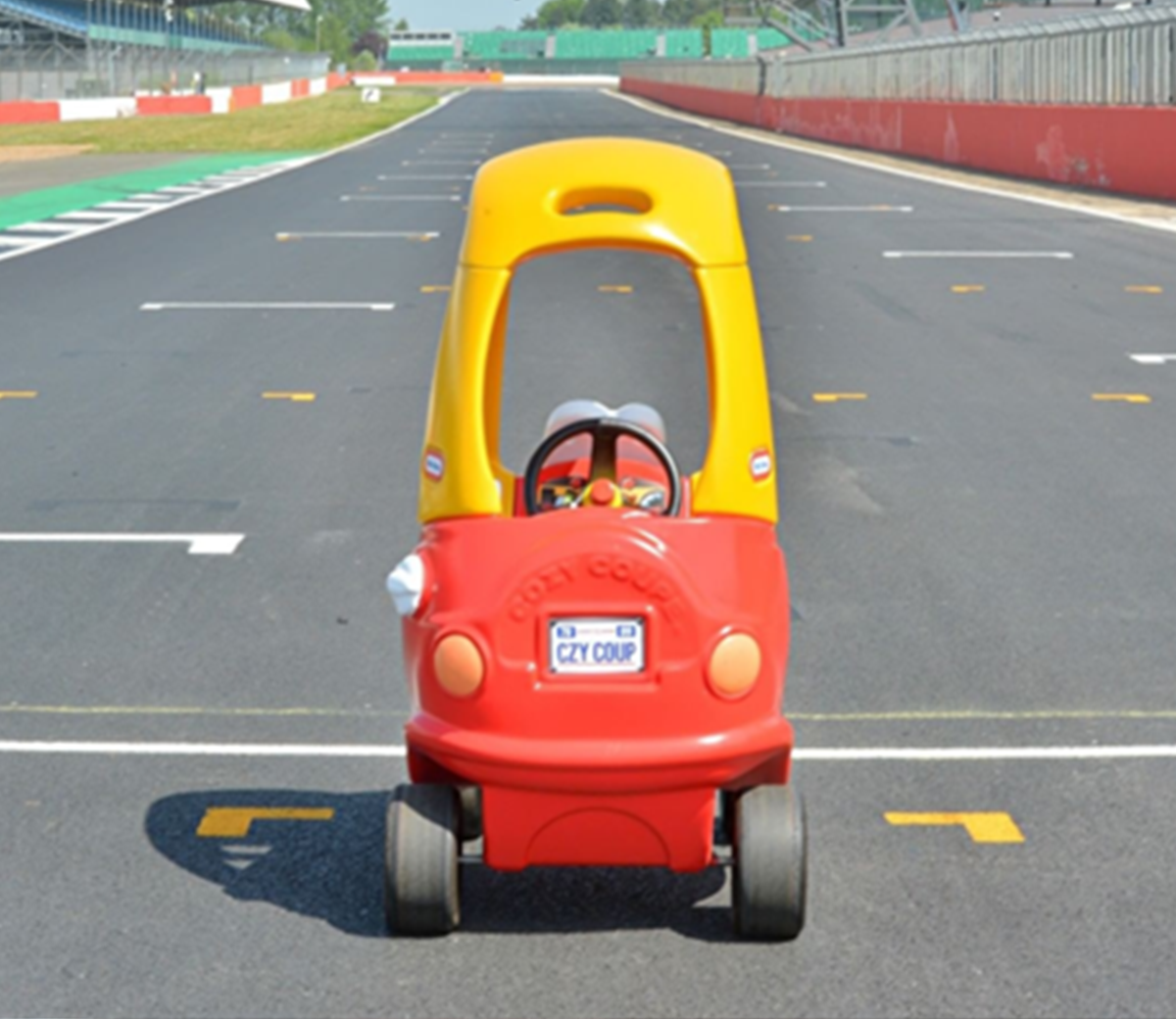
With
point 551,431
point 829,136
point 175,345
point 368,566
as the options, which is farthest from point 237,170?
point 551,431

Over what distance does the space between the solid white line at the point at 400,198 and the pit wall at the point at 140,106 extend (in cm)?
3524

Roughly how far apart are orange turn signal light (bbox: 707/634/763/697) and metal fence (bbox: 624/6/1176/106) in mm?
26844

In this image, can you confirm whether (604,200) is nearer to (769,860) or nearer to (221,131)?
(769,860)

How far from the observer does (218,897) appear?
5316 mm

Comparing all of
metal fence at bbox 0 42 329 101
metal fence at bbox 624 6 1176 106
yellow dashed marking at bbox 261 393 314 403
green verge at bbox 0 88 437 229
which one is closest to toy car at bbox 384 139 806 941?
yellow dashed marking at bbox 261 393 314 403

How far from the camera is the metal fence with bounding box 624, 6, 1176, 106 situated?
102 ft

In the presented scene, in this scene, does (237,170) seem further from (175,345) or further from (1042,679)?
(1042,679)

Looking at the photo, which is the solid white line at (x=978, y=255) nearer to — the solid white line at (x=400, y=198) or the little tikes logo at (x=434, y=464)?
the solid white line at (x=400, y=198)

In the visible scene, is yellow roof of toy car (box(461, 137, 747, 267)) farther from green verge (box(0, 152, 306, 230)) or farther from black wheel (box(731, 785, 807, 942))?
green verge (box(0, 152, 306, 230))

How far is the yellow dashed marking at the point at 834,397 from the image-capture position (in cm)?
1317

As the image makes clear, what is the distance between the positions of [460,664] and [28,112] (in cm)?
6512

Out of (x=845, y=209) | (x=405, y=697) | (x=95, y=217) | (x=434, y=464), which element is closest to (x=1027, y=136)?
(x=845, y=209)

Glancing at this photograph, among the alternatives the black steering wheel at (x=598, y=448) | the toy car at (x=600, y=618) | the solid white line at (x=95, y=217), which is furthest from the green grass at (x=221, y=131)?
the toy car at (x=600, y=618)

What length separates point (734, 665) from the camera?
4.65m
